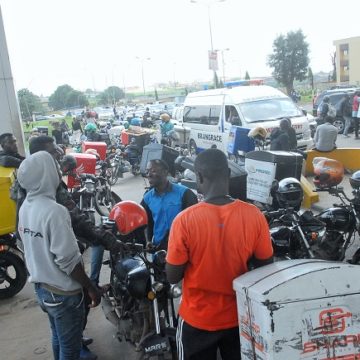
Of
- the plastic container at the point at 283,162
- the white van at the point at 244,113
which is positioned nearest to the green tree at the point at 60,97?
the white van at the point at 244,113

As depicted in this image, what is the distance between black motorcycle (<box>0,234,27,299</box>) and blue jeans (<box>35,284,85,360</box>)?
262 centimetres

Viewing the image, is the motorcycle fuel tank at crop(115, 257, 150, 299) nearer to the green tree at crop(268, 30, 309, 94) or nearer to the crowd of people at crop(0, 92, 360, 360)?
the crowd of people at crop(0, 92, 360, 360)

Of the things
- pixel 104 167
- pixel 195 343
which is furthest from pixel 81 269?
pixel 104 167

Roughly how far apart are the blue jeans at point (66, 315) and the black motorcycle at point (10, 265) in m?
2.62

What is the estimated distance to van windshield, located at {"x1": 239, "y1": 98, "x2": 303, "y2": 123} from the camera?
40.4ft

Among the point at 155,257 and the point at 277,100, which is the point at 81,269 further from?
the point at 277,100

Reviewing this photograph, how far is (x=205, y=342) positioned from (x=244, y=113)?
34.9 feet

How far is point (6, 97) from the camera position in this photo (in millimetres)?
8195

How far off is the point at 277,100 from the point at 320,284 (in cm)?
1163

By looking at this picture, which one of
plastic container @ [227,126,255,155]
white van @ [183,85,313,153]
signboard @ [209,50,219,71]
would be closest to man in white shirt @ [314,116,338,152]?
white van @ [183,85,313,153]

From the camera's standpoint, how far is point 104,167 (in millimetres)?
9375

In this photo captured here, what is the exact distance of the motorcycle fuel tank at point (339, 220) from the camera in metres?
4.77

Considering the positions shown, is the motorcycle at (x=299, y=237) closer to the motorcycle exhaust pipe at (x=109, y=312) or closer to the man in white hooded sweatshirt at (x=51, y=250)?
the motorcycle exhaust pipe at (x=109, y=312)

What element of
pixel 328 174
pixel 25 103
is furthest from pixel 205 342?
pixel 25 103
